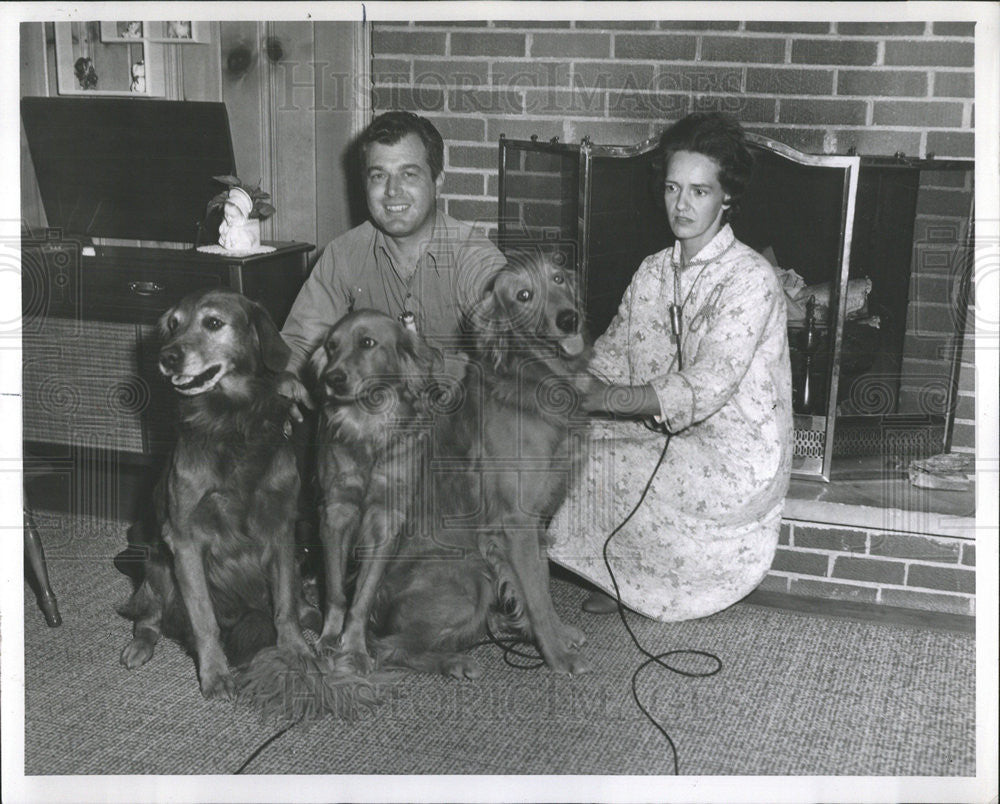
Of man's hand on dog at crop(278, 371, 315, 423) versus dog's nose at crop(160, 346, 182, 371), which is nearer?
dog's nose at crop(160, 346, 182, 371)

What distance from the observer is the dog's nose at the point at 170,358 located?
6.27 ft

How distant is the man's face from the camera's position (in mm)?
2234

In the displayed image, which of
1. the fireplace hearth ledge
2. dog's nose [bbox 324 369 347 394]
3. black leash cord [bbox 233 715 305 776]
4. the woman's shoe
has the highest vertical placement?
dog's nose [bbox 324 369 347 394]

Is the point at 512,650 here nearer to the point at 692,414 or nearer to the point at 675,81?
the point at 692,414

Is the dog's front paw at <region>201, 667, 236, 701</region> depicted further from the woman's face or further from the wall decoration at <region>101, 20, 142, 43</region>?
the wall decoration at <region>101, 20, 142, 43</region>

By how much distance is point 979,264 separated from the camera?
1865 mm

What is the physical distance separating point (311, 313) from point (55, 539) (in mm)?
955

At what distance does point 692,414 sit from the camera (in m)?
2.12

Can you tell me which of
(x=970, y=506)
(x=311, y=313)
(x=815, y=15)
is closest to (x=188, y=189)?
(x=311, y=313)

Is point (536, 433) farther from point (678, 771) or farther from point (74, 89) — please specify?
point (74, 89)

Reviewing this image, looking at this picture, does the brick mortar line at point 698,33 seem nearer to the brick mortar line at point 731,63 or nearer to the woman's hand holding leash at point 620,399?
the brick mortar line at point 731,63

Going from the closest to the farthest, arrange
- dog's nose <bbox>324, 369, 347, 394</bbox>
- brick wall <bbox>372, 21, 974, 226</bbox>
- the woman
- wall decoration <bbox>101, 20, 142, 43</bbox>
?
dog's nose <bbox>324, 369, 347, 394</bbox>
the woman
brick wall <bbox>372, 21, 974, 226</bbox>
wall decoration <bbox>101, 20, 142, 43</bbox>

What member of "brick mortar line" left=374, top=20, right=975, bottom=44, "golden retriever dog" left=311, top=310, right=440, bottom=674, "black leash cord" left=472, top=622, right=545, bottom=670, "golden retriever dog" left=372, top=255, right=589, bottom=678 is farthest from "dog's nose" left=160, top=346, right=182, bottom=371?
"brick mortar line" left=374, top=20, right=975, bottom=44

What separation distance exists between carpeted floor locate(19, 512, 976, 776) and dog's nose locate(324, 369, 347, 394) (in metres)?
0.65
